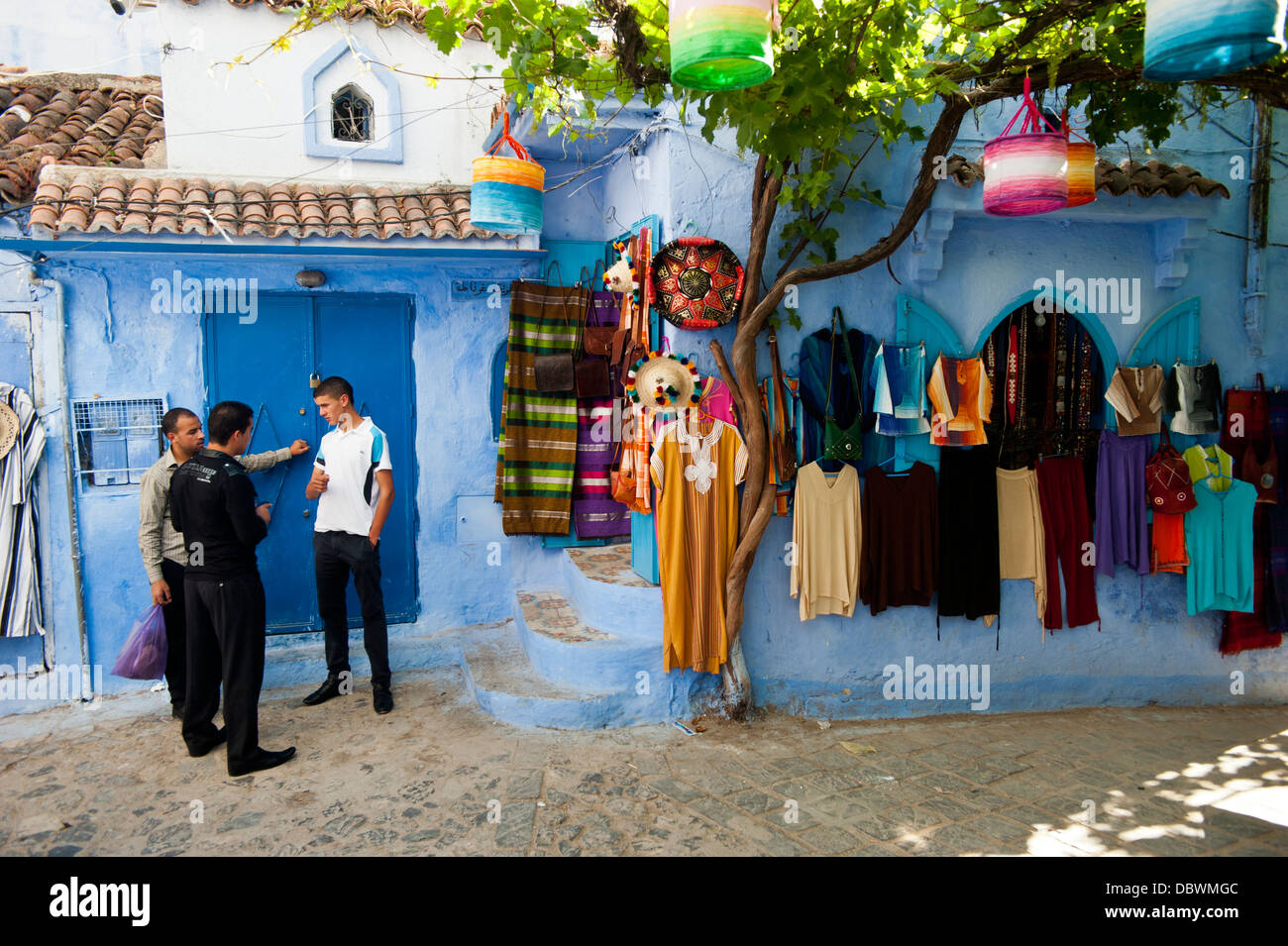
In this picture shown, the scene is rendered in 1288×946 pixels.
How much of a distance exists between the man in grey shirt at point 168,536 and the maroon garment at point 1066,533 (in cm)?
589

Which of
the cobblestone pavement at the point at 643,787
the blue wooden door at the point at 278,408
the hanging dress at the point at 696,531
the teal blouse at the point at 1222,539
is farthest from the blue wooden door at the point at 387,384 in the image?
the teal blouse at the point at 1222,539

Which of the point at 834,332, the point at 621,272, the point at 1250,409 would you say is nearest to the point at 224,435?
the point at 621,272

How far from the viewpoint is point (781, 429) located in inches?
224

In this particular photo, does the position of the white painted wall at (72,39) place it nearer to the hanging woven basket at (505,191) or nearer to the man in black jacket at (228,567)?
the hanging woven basket at (505,191)

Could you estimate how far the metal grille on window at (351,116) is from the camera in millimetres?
7410

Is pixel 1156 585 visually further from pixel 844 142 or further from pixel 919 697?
pixel 844 142

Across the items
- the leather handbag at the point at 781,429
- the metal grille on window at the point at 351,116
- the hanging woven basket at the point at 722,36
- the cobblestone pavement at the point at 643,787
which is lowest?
the cobblestone pavement at the point at 643,787

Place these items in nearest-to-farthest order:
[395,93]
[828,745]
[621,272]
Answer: [828,745] → [621,272] → [395,93]

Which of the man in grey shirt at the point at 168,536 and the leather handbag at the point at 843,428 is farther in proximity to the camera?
the leather handbag at the point at 843,428

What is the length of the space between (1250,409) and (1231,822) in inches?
135

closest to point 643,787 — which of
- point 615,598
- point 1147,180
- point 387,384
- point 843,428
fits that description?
point 615,598

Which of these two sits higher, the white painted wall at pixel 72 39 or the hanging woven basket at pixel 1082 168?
the white painted wall at pixel 72 39

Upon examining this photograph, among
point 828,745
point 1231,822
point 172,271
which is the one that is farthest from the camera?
point 172,271

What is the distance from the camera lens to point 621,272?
6008 millimetres
